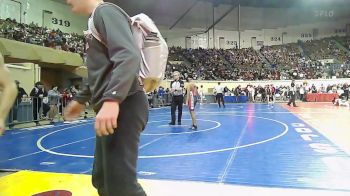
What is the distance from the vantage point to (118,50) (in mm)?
1626

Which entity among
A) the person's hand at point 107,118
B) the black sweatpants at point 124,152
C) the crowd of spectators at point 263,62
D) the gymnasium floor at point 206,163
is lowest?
A: the gymnasium floor at point 206,163

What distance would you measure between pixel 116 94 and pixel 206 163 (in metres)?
4.06

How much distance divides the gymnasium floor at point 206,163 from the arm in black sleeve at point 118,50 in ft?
7.84

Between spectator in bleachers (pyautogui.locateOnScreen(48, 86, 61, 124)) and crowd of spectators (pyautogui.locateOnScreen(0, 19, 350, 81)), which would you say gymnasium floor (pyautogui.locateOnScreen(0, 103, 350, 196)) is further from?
crowd of spectators (pyautogui.locateOnScreen(0, 19, 350, 81))

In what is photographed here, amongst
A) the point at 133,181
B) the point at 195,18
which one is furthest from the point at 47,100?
the point at 195,18

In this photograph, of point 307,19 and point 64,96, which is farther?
point 307,19

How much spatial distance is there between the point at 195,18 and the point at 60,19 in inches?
738

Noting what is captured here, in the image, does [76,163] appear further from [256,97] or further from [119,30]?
[256,97]

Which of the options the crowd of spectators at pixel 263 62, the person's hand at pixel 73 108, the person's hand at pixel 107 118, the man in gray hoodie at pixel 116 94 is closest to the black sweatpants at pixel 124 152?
the man in gray hoodie at pixel 116 94

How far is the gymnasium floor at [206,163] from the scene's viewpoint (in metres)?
3.93

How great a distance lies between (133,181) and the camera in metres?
1.75

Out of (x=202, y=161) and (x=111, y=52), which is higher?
(x=111, y=52)

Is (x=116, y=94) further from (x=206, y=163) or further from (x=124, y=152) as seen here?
(x=206, y=163)

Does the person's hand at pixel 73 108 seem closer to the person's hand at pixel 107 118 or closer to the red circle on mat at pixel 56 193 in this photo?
the person's hand at pixel 107 118
